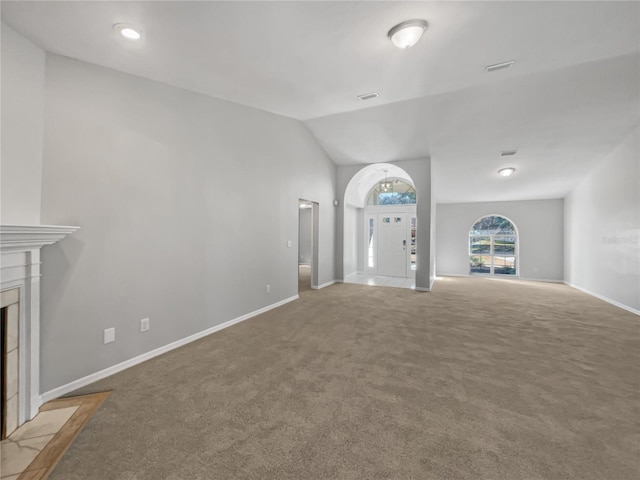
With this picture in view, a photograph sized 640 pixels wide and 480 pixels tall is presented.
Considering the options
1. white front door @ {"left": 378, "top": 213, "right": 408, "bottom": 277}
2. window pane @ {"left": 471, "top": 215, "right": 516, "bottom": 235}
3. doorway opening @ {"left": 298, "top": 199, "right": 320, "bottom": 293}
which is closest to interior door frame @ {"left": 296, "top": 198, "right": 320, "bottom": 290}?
doorway opening @ {"left": 298, "top": 199, "right": 320, "bottom": 293}

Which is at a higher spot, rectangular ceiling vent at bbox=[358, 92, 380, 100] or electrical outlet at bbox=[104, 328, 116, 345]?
rectangular ceiling vent at bbox=[358, 92, 380, 100]

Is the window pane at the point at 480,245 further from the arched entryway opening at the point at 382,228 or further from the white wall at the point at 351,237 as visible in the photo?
the white wall at the point at 351,237

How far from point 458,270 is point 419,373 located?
742 centimetres

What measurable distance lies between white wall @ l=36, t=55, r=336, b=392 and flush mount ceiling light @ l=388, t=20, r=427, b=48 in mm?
2267

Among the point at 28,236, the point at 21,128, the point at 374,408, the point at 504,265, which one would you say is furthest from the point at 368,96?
the point at 504,265

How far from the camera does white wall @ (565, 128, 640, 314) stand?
456 centimetres

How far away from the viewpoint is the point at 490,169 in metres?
6.22

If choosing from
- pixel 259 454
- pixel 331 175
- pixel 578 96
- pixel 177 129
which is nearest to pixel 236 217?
pixel 177 129

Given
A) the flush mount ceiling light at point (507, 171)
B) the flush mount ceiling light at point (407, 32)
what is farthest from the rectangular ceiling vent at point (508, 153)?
the flush mount ceiling light at point (407, 32)

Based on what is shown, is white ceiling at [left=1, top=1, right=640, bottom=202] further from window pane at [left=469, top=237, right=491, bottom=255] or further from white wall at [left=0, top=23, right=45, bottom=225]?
window pane at [left=469, top=237, right=491, bottom=255]

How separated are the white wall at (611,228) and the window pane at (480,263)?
2.08 metres

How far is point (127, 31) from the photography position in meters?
1.95

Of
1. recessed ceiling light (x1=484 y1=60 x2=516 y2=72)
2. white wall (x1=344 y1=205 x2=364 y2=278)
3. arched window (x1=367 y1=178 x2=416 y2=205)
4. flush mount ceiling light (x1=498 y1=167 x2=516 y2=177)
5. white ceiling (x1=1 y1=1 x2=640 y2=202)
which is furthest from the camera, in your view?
arched window (x1=367 y1=178 x2=416 y2=205)

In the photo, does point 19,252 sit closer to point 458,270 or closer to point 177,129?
point 177,129
